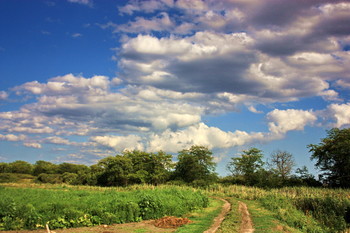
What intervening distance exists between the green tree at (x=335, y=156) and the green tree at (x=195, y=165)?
21989 mm

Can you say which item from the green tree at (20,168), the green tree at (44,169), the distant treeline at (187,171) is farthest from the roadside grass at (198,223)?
the green tree at (20,168)

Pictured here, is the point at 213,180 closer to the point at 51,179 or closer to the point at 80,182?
the point at 80,182

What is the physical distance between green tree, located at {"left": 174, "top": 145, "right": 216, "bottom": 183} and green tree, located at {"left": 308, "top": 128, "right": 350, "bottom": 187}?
2199 centimetres

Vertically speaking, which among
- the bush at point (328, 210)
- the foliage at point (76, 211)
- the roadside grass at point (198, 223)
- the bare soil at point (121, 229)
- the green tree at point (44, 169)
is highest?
the green tree at point (44, 169)

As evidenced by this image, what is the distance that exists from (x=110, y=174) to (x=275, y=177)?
36.6 m

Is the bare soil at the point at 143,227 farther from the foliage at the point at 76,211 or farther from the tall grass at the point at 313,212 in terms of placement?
→ the tall grass at the point at 313,212

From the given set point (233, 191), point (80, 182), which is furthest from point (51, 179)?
point (233, 191)

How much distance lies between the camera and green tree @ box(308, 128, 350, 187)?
171 ft

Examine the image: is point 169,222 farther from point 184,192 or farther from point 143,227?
point 184,192

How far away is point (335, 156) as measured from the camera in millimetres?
54719

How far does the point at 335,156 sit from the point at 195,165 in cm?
2769

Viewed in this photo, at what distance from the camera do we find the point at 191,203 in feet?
80.2

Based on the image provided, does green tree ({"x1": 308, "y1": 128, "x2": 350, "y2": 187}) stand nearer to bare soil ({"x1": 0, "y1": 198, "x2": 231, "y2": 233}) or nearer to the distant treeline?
the distant treeline

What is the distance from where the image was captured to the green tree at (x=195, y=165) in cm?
6181
